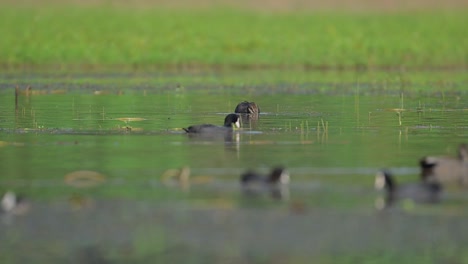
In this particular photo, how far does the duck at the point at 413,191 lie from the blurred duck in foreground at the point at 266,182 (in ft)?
3.75

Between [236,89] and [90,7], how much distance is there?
2786 centimetres

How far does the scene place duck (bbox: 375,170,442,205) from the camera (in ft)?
40.2

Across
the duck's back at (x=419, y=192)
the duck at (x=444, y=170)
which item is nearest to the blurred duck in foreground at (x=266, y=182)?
the duck's back at (x=419, y=192)

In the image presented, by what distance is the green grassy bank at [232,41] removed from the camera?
40094 millimetres

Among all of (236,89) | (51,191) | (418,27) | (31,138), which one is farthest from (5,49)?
(51,191)

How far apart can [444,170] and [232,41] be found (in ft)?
96.1

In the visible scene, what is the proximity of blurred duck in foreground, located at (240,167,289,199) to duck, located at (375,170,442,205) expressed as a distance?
1.14 metres

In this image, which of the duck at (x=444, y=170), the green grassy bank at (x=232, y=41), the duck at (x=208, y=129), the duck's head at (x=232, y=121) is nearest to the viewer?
the duck at (x=444, y=170)

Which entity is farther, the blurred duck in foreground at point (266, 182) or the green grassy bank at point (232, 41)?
the green grassy bank at point (232, 41)

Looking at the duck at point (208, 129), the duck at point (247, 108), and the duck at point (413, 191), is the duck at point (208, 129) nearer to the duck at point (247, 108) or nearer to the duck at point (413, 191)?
the duck at point (247, 108)

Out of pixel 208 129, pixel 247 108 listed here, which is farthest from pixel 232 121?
pixel 247 108

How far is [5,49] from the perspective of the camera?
132 feet

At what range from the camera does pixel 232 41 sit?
140 feet

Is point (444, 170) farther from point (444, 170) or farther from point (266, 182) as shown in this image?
point (266, 182)
